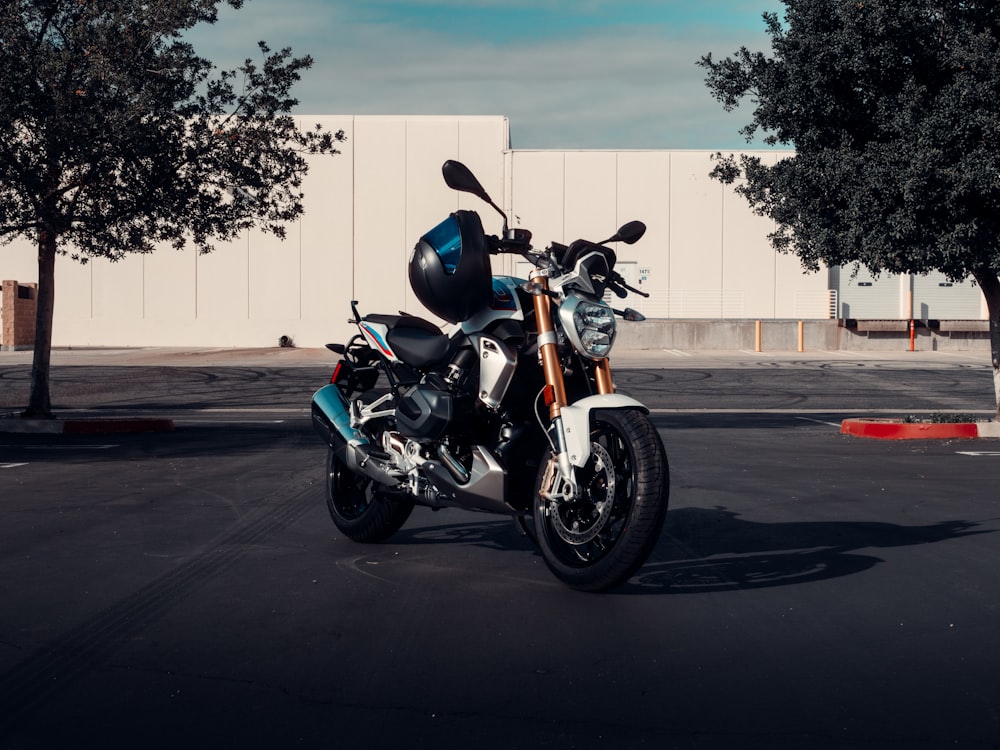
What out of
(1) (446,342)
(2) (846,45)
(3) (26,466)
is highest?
(2) (846,45)

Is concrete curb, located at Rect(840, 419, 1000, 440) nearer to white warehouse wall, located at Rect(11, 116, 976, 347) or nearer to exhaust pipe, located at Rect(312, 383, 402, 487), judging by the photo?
exhaust pipe, located at Rect(312, 383, 402, 487)

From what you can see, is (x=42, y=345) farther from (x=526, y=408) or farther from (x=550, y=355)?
(x=550, y=355)

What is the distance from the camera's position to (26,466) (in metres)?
10.9

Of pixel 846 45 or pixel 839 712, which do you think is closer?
pixel 839 712

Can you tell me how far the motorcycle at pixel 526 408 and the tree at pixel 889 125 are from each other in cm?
825

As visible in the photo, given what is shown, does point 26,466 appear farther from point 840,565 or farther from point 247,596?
point 840,565

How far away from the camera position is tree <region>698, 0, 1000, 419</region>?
12.9 metres

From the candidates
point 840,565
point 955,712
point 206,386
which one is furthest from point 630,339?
point 955,712

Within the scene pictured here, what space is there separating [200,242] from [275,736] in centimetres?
1357

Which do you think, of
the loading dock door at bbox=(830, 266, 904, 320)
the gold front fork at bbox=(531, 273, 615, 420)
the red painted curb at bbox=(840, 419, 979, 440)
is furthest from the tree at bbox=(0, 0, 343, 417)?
the loading dock door at bbox=(830, 266, 904, 320)

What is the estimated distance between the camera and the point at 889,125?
1345 cm

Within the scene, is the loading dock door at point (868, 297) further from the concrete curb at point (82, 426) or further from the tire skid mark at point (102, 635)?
the tire skid mark at point (102, 635)

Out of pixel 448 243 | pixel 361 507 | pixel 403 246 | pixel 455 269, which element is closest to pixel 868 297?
pixel 403 246

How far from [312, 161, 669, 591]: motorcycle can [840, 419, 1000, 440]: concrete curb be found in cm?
941
